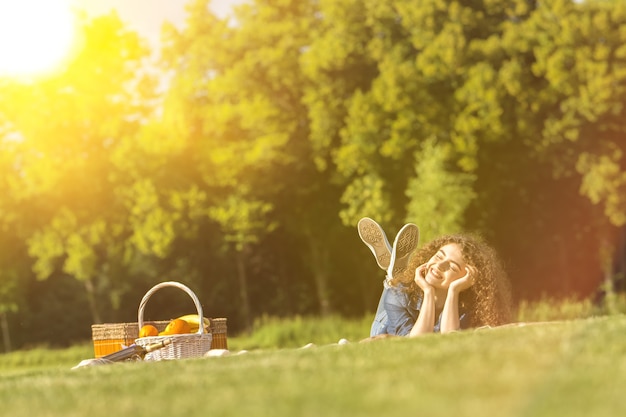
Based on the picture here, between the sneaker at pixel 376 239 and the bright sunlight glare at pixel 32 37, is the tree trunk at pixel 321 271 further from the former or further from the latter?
the sneaker at pixel 376 239

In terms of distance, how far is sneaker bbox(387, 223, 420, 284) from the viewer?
11445 mm

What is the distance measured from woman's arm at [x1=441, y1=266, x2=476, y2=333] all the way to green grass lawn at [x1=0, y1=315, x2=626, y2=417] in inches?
85.6

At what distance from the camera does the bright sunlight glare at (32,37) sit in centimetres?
2959

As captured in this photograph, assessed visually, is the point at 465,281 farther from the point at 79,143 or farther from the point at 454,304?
the point at 79,143

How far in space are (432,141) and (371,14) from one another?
4097 millimetres

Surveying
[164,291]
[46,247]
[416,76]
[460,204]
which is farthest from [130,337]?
[164,291]

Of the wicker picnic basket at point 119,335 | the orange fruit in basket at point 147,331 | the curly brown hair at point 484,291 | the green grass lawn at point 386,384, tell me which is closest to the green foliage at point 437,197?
the wicker picnic basket at point 119,335

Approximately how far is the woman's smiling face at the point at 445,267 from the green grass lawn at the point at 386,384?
8.18 ft

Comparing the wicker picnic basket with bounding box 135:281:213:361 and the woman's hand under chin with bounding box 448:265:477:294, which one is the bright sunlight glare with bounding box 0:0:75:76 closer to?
the wicker picnic basket with bounding box 135:281:213:361

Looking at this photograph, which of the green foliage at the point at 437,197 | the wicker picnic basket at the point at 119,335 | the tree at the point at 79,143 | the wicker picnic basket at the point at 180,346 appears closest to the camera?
the wicker picnic basket at the point at 180,346

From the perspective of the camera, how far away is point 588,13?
88.5 feet

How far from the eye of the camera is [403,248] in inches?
460

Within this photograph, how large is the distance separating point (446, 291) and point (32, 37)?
22.2 m

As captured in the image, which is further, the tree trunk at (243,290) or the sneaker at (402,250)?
the tree trunk at (243,290)
